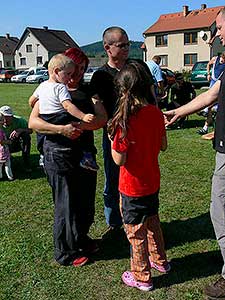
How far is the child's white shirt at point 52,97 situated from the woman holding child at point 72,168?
9 centimetres

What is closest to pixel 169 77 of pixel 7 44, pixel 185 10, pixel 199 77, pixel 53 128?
pixel 199 77

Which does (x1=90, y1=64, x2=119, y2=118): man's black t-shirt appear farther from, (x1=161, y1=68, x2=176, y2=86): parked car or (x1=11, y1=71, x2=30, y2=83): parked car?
(x1=11, y1=71, x2=30, y2=83): parked car

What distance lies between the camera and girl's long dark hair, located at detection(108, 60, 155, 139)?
267 cm

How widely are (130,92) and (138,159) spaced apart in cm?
49

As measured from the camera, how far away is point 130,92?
2.69 meters

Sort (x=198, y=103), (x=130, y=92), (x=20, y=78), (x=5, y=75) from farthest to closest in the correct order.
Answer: (x=5, y=75)
(x=20, y=78)
(x=198, y=103)
(x=130, y=92)

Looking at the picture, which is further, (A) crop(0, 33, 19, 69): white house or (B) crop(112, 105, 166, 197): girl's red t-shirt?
(A) crop(0, 33, 19, 69): white house

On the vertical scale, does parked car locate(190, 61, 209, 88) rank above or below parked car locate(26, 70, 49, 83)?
below

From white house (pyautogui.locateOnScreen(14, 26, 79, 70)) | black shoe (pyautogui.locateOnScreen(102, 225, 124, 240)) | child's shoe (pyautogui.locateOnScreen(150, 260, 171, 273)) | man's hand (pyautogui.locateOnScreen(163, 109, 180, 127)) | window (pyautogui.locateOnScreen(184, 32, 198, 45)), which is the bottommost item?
child's shoe (pyautogui.locateOnScreen(150, 260, 171, 273))

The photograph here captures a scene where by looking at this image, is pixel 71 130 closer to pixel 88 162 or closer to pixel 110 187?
pixel 88 162

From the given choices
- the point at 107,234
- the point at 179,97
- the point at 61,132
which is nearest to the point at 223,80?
the point at 61,132

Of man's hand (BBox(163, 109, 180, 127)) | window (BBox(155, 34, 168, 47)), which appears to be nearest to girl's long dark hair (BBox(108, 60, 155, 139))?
man's hand (BBox(163, 109, 180, 127))

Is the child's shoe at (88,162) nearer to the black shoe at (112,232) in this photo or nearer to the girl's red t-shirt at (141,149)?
the girl's red t-shirt at (141,149)

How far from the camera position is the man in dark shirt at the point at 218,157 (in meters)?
2.72
